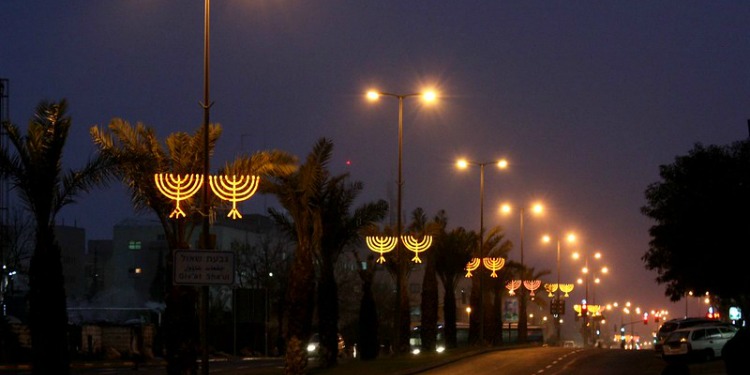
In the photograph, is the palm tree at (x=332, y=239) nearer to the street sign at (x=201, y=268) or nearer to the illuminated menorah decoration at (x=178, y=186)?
the illuminated menorah decoration at (x=178, y=186)

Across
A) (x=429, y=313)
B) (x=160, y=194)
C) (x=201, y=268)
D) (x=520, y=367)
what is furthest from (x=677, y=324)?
(x=201, y=268)

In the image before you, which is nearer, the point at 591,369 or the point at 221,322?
the point at 591,369

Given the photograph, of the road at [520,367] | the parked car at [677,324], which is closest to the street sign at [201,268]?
the road at [520,367]

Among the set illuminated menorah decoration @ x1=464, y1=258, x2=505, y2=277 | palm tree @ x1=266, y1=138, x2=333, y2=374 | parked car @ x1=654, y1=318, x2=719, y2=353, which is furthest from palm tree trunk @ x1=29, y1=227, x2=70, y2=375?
parked car @ x1=654, y1=318, x2=719, y2=353

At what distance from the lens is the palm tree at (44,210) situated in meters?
22.6

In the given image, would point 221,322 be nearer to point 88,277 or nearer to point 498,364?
point 498,364

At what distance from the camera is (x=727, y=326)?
149 feet

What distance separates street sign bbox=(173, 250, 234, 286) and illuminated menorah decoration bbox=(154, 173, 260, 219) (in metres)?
2.26

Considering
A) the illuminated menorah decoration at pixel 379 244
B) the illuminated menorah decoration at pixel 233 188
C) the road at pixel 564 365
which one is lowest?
the road at pixel 564 365

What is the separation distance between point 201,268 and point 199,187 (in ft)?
10.4

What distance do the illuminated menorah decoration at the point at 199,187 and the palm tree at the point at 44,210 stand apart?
227cm

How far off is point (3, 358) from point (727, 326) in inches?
1232

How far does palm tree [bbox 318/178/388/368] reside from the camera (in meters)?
37.8

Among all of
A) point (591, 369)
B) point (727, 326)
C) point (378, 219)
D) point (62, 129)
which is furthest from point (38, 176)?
point (727, 326)
